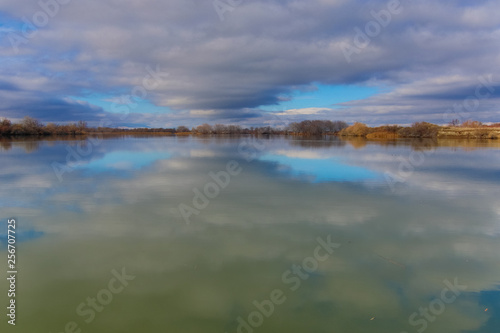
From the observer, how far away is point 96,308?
3.03 m

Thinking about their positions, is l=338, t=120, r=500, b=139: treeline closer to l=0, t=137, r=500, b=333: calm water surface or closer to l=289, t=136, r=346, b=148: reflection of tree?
l=289, t=136, r=346, b=148: reflection of tree

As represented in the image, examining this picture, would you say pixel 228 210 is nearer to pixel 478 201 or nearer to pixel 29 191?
pixel 29 191

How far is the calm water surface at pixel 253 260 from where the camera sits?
291 cm

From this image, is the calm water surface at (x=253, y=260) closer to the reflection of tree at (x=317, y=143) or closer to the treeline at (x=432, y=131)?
the reflection of tree at (x=317, y=143)

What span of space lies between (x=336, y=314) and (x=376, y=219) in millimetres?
3192

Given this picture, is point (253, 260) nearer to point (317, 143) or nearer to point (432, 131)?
point (317, 143)

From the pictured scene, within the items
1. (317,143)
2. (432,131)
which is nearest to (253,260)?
(317,143)

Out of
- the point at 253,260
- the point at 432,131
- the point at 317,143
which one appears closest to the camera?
the point at 253,260

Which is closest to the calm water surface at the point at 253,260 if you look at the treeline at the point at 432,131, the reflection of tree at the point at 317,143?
the reflection of tree at the point at 317,143

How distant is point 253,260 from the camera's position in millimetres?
4008

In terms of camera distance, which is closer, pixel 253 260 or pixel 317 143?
pixel 253 260

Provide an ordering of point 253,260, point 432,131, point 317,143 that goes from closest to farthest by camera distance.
A: 1. point 253,260
2. point 317,143
3. point 432,131

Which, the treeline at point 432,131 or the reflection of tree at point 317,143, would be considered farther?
the treeline at point 432,131

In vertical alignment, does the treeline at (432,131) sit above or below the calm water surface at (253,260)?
above
